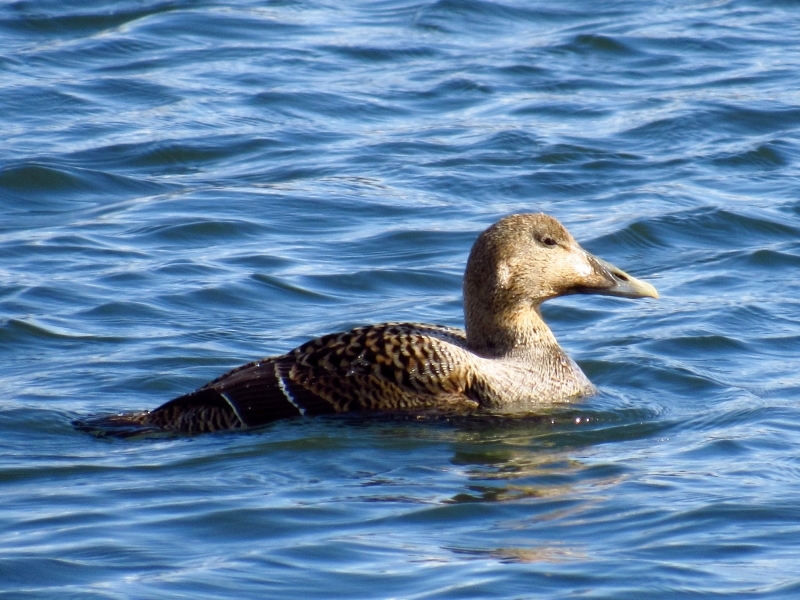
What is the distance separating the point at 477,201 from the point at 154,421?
16.3 feet

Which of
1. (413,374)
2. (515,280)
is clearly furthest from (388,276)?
(413,374)

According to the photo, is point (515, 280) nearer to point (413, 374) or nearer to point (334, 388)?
point (413, 374)

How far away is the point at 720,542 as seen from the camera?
558 centimetres

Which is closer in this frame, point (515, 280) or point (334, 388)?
point (334, 388)

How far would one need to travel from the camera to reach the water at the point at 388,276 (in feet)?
18.2

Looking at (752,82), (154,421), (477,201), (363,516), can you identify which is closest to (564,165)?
(477,201)

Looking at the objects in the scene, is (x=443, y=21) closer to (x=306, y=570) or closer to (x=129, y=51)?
(x=129, y=51)

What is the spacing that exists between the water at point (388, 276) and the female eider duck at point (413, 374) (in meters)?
0.13

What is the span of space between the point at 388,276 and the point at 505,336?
94.0 inches

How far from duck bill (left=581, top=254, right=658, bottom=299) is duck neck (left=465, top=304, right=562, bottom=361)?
38 centimetres

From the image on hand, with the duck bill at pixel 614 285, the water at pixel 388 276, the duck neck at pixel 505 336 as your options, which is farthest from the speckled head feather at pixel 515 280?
the water at pixel 388 276

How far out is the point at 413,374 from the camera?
7012 mm

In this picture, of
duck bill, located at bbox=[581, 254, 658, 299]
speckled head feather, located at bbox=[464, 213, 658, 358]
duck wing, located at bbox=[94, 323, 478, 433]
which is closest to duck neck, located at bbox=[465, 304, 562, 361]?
speckled head feather, located at bbox=[464, 213, 658, 358]

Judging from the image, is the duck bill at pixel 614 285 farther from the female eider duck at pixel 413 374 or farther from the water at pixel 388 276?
the water at pixel 388 276
